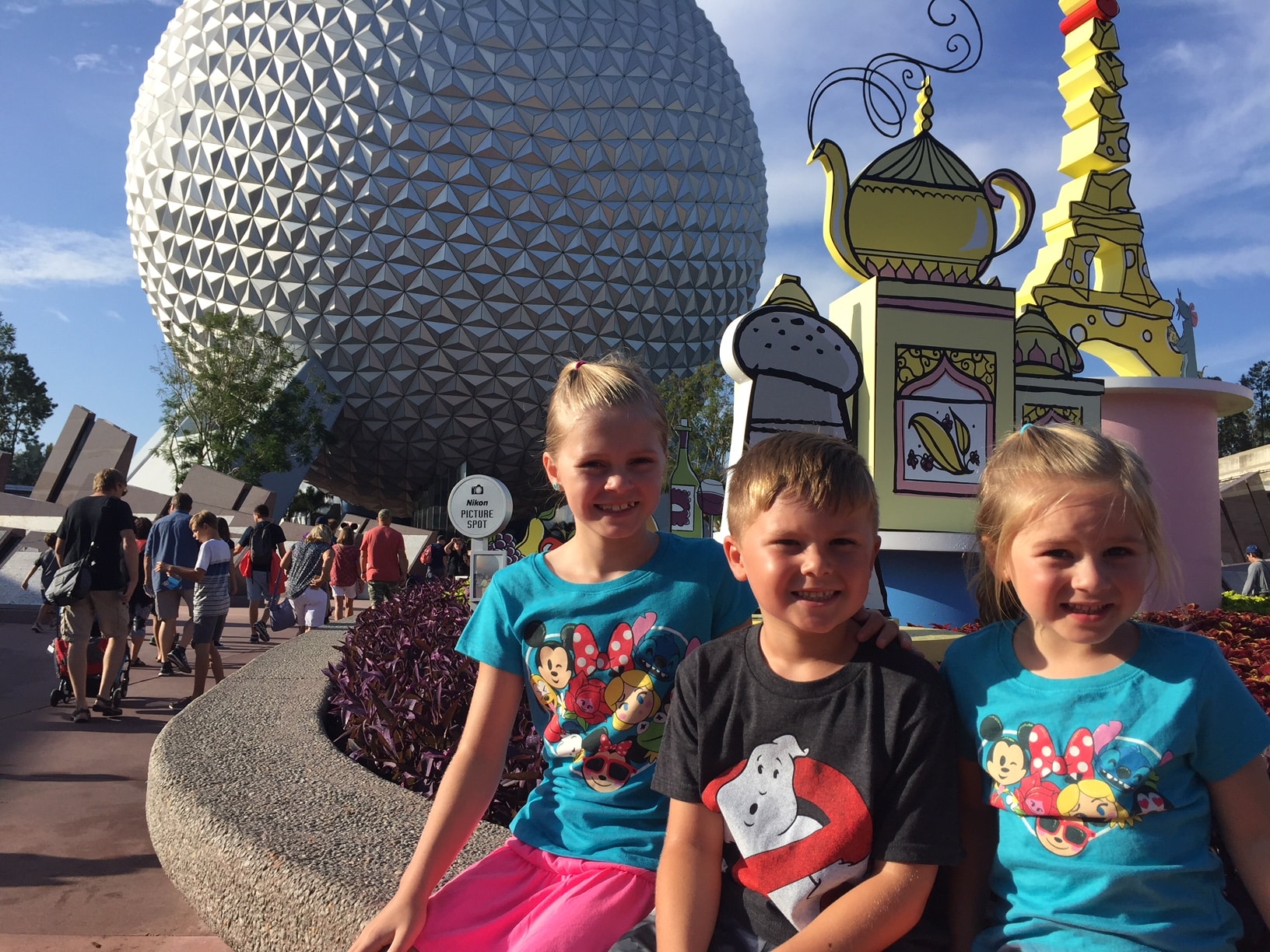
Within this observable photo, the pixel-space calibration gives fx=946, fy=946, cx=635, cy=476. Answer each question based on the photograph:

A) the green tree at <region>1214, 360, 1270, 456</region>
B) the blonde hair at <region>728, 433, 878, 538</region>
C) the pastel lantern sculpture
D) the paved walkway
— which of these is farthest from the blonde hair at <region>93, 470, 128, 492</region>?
the green tree at <region>1214, 360, 1270, 456</region>

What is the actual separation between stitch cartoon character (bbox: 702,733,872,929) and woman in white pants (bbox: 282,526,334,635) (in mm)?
9579

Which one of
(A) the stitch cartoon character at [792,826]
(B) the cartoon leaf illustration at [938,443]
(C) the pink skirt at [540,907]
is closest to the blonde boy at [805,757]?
(A) the stitch cartoon character at [792,826]

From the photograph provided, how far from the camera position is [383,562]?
11812mm

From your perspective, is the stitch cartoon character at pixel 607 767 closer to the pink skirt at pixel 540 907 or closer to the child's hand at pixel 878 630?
the pink skirt at pixel 540 907

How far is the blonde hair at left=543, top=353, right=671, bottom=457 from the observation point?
6.91 feet

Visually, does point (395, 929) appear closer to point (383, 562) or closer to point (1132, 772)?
point (1132, 772)

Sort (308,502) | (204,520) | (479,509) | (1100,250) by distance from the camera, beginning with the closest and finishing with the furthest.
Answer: (204,520) < (1100,250) < (479,509) < (308,502)

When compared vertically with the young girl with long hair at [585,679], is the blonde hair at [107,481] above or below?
above

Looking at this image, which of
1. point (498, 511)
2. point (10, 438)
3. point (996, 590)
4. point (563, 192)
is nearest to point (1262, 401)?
point (563, 192)

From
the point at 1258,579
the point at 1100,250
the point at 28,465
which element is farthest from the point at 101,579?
the point at 28,465

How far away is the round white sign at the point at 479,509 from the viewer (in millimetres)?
8938

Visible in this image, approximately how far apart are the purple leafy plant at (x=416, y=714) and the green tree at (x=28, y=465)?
265ft

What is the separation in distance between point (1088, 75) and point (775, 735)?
9.20m

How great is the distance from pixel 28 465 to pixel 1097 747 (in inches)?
4021
